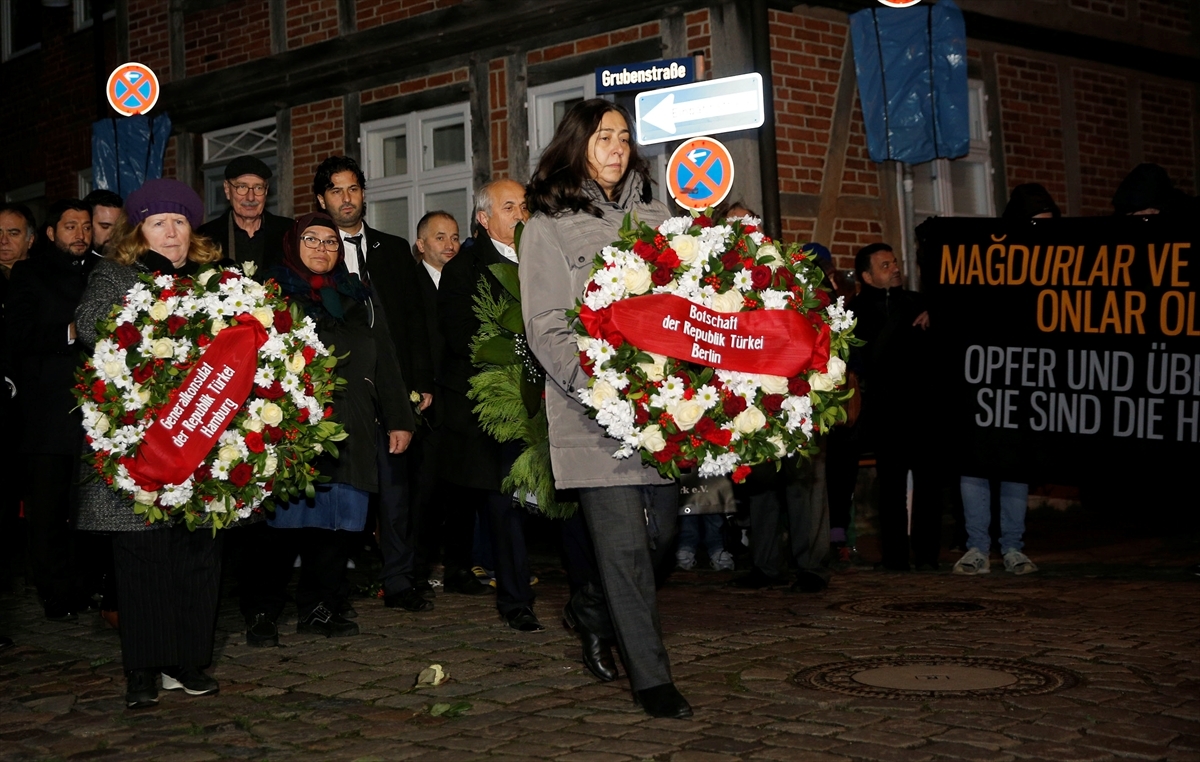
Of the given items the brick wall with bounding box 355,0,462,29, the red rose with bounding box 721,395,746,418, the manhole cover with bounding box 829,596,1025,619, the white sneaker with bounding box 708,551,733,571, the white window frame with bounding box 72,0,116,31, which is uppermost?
the white window frame with bounding box 72,0,116,31

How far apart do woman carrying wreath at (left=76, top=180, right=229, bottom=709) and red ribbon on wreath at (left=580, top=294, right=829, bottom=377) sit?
1.92 m

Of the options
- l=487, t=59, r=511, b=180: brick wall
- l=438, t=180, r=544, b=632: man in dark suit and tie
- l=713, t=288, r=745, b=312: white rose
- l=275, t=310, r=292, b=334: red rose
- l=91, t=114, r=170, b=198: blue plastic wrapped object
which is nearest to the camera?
l=713, t=288, r=745, b=312: white rose

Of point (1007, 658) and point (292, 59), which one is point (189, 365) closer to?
point (1007, 658)

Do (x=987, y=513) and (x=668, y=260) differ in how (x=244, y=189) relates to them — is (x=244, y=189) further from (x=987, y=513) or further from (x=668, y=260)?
(x=987, y=513)

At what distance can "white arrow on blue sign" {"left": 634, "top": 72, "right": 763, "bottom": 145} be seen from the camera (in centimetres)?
1159

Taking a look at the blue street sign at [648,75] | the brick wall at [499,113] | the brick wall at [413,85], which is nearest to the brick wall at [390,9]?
the brick wall at [413,85]

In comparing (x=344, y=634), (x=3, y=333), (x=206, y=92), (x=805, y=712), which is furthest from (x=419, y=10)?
(x=805, y=712)

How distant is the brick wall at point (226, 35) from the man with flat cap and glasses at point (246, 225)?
28.0ft

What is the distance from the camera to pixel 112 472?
5.56 metres

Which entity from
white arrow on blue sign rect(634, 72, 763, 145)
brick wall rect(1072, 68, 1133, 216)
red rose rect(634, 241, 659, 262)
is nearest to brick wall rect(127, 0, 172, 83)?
white arrow on blue sign rect(634, 72, 763, 145)

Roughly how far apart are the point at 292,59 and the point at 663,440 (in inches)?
465

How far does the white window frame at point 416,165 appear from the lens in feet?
47.7

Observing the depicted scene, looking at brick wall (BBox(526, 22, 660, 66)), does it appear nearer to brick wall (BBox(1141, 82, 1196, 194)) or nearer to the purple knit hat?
brick wall (BBox(1141, 82, 1196, 194))

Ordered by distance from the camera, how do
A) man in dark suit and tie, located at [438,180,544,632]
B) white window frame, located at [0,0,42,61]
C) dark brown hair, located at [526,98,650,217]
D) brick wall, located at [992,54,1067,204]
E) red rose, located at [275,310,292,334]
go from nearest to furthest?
dark brown hair, located at [526,98,650,217], red rose, located at [275,310,292,334], man in dark suit and tie, located at [438,180,544,632], brick wall, located at [992,54,1067,204], white window frame, located at [0,0,42,61]
